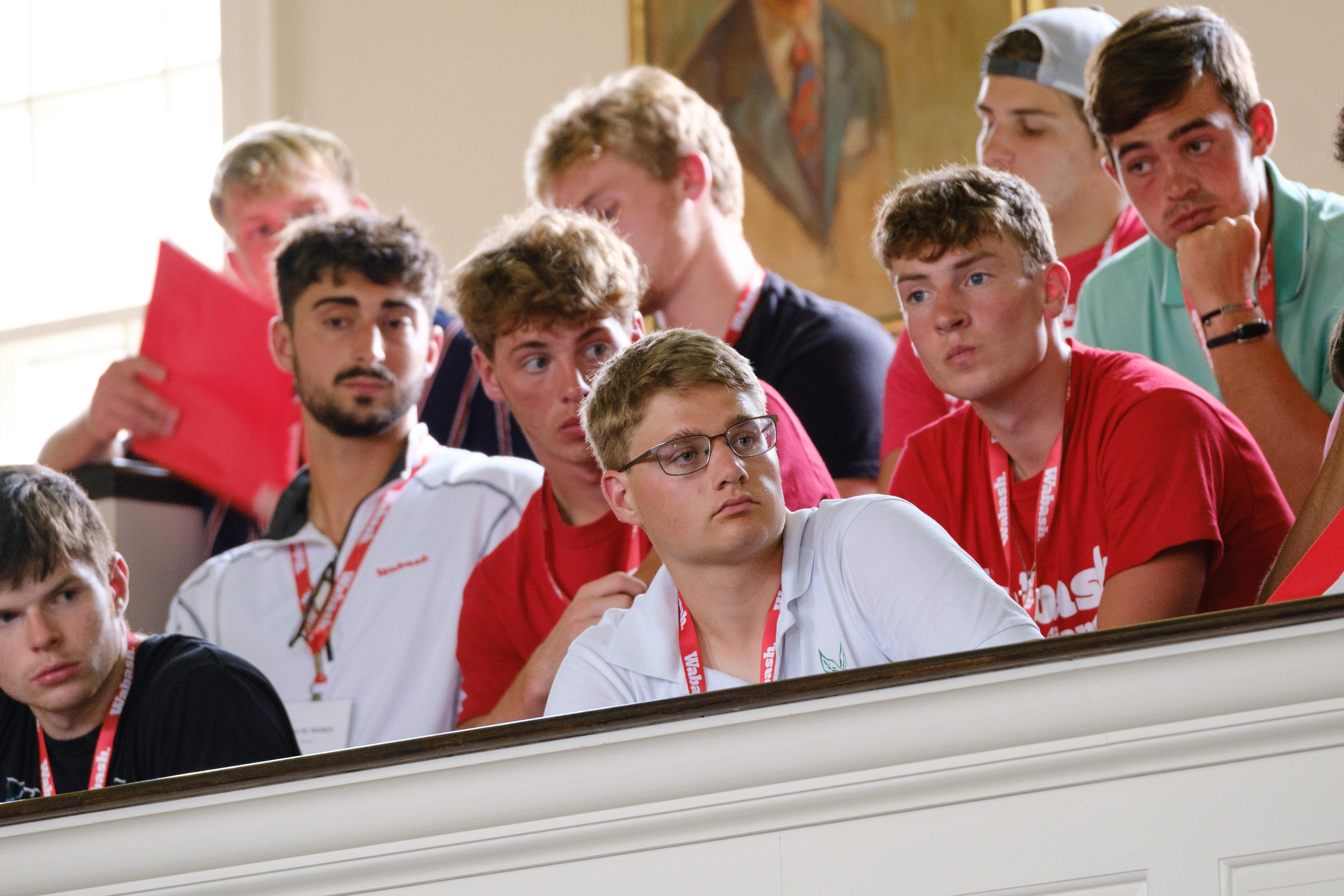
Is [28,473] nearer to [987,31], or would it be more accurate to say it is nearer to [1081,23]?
[1081,23]

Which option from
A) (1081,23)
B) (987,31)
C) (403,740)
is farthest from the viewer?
(987,31)

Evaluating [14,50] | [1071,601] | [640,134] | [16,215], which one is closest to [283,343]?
[640,134]

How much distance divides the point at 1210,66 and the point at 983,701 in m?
1.28

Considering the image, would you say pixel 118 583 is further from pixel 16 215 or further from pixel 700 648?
pixel 16 215

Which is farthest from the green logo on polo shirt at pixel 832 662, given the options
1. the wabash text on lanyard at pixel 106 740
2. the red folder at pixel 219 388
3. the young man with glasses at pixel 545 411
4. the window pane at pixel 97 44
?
the window pane at pixel 97 44

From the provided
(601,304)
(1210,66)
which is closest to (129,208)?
(601,304)

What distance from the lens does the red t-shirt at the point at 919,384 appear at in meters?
2.30

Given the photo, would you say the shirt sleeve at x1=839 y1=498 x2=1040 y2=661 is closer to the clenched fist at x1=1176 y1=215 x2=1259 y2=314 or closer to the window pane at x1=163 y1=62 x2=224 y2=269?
the clenched fist at x1=1176 y1=215 x2=1259 y2=314

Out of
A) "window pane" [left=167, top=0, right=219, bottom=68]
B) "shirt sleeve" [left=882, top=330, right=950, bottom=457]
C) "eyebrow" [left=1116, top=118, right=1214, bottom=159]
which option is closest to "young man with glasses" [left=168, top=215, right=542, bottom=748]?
"shirt sleeve" [left=882, top=330, right=950, bottom=457]

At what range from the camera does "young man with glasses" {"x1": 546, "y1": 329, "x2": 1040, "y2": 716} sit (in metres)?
1.59

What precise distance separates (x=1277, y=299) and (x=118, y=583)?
1737 mm

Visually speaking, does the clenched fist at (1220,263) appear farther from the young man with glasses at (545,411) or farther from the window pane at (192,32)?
the window pane at (192,32)

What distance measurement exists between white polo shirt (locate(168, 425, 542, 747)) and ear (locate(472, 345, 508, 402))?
0.58ft

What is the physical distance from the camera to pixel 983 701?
1.23 meters
